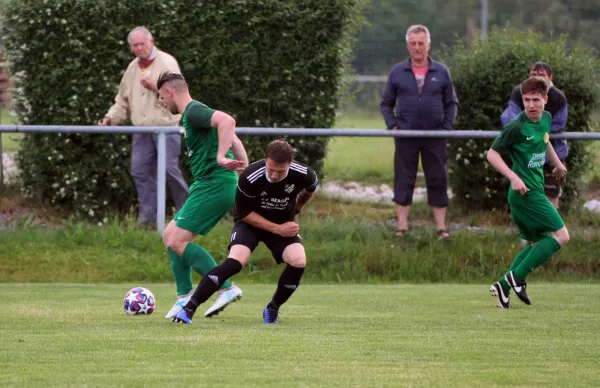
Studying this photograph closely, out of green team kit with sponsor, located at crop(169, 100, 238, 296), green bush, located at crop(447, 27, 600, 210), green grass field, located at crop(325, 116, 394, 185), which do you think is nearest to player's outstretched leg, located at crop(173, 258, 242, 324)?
green team kit with sponsor, located at crop(169, 100, 238, 296)

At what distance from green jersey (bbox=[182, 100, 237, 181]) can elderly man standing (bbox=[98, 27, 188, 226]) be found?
449 centimetres

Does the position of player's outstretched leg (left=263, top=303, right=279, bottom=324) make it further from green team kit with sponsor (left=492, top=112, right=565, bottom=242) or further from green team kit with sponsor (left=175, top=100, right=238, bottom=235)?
green team kit with sponsor (left=492, top=112, right=565, bottom=242)

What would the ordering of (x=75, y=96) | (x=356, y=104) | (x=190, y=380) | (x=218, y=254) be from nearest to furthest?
(x=190, y=380) < (x=218, y=254) < (x=75, y=96) < (x=356, y=104)

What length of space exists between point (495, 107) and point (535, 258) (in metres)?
5.48

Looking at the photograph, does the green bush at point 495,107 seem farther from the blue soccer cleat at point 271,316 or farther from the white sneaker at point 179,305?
the blue soccer cleat at point 271,316

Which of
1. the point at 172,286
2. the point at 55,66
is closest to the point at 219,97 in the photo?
the point at 55,66

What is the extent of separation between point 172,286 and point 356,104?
529 inches

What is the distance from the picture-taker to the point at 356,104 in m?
25.0

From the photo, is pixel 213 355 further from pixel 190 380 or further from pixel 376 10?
pixel 376 10

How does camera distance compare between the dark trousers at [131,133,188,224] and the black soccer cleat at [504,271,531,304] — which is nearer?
the black soccer cleat at [504,271,531,304]

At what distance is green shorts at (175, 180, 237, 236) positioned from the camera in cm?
900

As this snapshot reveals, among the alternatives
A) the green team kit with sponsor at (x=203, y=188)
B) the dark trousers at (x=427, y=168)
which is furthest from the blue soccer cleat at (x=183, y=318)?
the dark trousers at (x=427, y=168)

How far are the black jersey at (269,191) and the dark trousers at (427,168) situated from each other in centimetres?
502

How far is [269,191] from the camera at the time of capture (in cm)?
858
